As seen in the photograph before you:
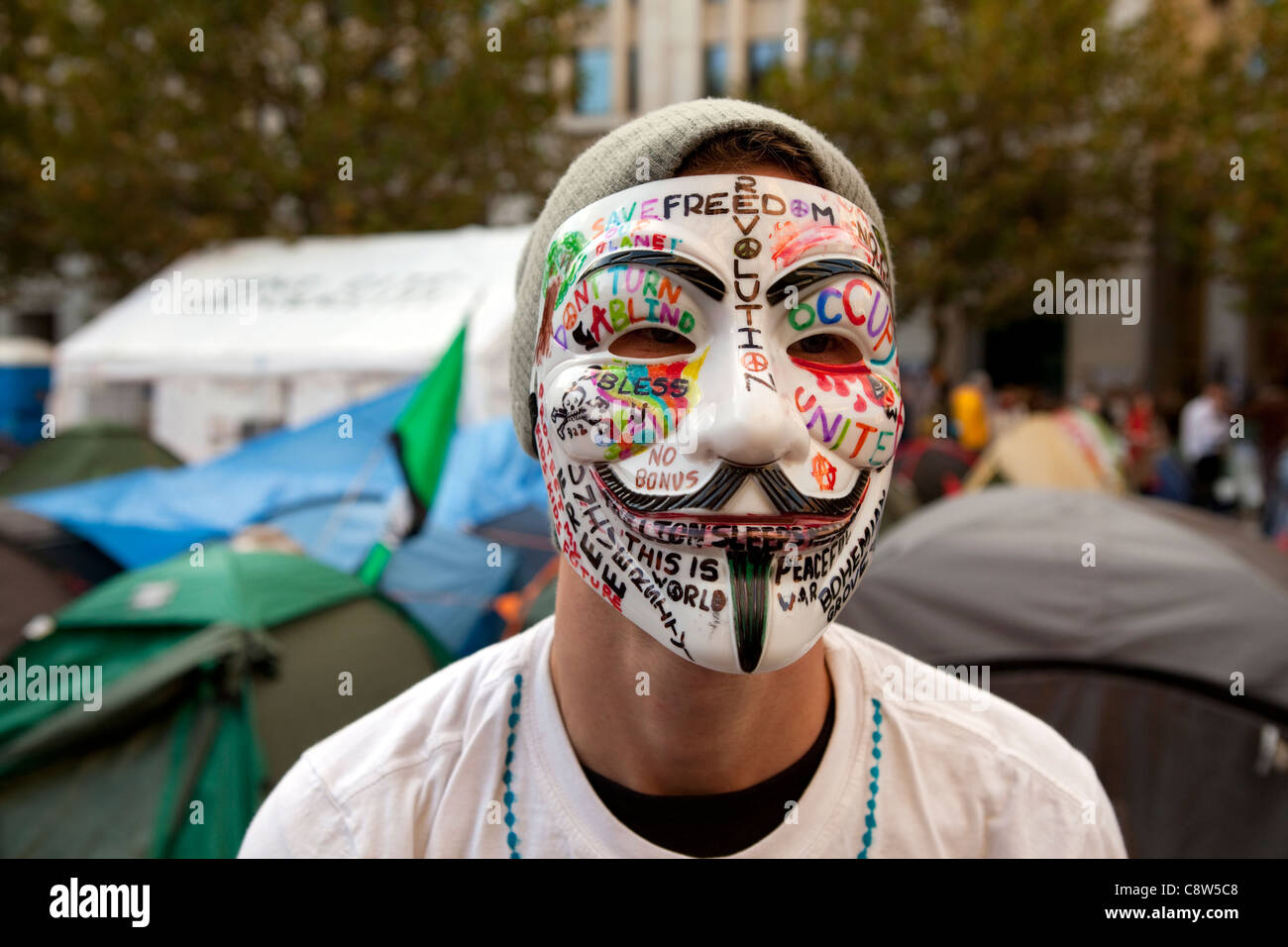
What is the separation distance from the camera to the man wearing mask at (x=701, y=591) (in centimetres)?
134

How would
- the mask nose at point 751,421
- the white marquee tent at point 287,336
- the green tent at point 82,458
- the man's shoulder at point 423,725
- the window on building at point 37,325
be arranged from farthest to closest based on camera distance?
1. the window on building at point 37,325
2. the white marquee tent at point 287,336
3. the green tent at point 82,458
4. the man's shoulder at point 423,725
5. the mask nose at point 751,421

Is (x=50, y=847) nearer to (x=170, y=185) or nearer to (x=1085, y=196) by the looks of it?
(x=170, y=185)

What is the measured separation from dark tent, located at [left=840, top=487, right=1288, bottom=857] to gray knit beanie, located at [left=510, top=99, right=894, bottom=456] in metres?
2.19

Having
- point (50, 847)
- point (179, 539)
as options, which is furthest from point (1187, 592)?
point (179, 539)

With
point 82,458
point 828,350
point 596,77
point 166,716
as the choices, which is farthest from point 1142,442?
point 828,350

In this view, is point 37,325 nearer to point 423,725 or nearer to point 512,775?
point 423,725

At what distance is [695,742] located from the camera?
1471mm

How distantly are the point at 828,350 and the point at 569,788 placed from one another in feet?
2.32

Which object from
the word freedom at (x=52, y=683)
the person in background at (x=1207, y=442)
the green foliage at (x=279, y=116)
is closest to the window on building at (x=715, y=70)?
the green foliage at (x=279, y=116)

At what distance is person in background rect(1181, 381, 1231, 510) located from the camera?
941cm

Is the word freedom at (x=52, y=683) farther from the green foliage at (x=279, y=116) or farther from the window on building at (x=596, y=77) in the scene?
the window on building at (x=596, y=77)

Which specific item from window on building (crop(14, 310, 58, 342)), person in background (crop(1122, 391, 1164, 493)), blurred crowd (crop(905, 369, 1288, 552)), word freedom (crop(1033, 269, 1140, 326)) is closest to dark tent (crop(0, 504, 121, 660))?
word freedom (crop(1033, 269, 1140, 326))

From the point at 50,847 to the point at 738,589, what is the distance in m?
2.95
